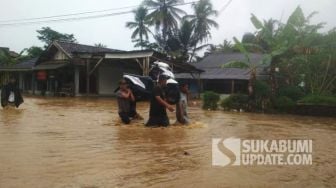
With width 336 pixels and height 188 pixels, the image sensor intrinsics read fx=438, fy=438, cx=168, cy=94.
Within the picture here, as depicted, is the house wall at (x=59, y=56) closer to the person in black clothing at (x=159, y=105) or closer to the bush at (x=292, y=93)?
the bush at (x=292, y=93)

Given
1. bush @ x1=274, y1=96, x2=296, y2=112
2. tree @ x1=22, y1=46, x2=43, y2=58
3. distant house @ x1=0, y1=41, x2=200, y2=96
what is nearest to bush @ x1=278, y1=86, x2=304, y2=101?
bush @ x1=274, y1=96, x2=296, y2=112

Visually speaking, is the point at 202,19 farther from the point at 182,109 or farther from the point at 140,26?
the point at 182,109

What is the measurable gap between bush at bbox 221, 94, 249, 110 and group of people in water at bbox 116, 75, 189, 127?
8.13m

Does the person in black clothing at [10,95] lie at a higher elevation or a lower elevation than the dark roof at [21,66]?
lower

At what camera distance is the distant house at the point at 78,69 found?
29.7 metres

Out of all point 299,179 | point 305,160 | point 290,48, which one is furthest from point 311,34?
point 299,179

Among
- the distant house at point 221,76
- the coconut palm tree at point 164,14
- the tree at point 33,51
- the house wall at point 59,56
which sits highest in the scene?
the coconut palm tree at point 164,14

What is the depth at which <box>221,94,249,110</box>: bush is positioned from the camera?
19625mm

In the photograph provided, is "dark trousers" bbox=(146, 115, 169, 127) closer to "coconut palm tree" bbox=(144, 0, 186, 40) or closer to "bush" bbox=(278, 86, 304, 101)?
"bush" bbox=(278, 86, 304, 101)

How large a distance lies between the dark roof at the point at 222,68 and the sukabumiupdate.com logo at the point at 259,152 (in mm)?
21063

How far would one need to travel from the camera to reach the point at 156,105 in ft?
35.4

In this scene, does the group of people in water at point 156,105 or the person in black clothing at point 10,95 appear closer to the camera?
the group of people in water at point 156,105

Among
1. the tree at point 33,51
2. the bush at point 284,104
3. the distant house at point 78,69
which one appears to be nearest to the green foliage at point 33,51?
the tree at point 33,51

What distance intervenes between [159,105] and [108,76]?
22651 millimetres
